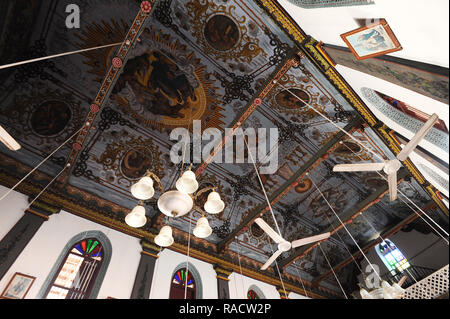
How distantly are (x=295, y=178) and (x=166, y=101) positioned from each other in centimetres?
469

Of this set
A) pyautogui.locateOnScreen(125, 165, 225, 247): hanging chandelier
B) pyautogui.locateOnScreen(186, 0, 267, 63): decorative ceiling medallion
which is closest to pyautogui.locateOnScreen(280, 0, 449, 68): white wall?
pyautogui.locateOnScreen(186, 0, 267, 63): decorative ceiling medallion

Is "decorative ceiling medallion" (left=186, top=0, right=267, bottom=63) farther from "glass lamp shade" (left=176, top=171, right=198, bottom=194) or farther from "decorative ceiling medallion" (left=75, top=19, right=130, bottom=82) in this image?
"glass lamp shade" (left=176, top=171, right=198, bottom=194)

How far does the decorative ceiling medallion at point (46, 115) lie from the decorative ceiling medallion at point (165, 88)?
1.25 meters

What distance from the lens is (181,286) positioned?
24.3ft

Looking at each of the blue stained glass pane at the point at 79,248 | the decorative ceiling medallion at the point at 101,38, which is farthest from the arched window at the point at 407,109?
the blue stained glass pane at the point at 79,248

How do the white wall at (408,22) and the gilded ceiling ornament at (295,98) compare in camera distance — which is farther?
the gilded ceiling ornament at (295,98)

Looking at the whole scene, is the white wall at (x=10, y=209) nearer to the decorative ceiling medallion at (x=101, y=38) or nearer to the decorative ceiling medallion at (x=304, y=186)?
the decorative ceiling medallion at (x=101, y=38)

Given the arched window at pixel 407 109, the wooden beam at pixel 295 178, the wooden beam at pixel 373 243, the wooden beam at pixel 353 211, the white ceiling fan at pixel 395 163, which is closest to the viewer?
the white ceiling fan at pixel 395 163

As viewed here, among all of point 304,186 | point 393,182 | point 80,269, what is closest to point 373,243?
point 304,186

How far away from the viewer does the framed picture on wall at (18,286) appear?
4.63m

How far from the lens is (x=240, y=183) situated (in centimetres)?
859

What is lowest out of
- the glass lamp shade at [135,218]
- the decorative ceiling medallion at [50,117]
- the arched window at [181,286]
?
the glass lamp shade at [135,218]

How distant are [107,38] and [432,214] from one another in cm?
1343
